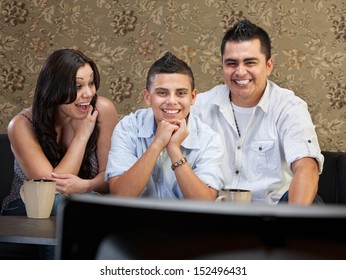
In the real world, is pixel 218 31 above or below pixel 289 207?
above

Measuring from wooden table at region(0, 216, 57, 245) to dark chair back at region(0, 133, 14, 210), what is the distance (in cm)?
113

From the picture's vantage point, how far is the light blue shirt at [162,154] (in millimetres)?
2550

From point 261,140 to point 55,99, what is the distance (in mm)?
812

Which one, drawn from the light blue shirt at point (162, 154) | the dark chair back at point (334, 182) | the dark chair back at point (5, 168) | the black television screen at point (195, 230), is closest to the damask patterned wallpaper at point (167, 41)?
the dark chair back at point (334, 182)

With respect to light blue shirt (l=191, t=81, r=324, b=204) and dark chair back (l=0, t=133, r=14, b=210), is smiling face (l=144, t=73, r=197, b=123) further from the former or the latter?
dark chair back (l=0, t=133, r=14, b=210)

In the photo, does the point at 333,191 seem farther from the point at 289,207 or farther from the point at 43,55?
the point at 289,207

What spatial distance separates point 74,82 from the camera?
9.36 ft

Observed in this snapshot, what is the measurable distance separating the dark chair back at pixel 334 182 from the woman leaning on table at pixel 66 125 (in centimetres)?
93

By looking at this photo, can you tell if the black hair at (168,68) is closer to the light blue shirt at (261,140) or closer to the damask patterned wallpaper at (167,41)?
the light blue shirt at (261,140)

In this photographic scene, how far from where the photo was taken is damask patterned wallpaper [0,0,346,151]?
338cm

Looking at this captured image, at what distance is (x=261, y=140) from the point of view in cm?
287

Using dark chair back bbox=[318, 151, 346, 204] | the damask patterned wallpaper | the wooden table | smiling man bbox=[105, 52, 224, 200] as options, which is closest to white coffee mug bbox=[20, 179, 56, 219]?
the wooden table

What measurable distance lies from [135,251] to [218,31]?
9.25 feet

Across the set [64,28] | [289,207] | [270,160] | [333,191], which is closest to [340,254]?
[289,207]
